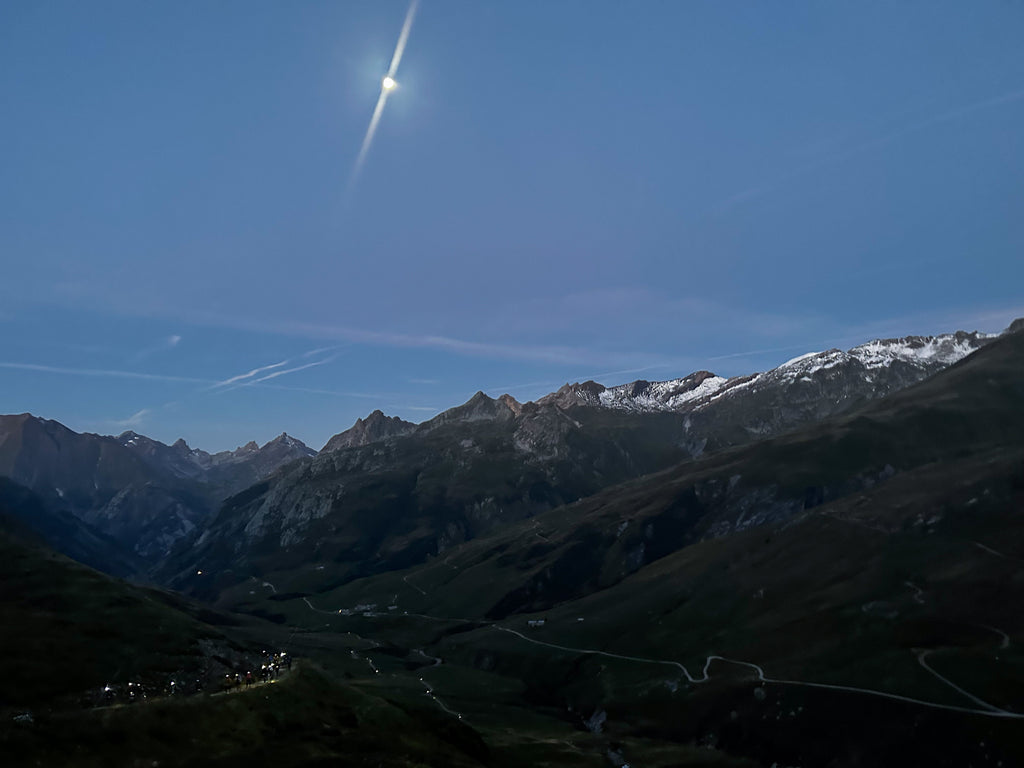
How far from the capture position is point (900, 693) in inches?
5689

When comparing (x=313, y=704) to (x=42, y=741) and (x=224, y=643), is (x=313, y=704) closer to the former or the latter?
(x=42, y=741)

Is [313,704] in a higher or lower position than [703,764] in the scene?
higher

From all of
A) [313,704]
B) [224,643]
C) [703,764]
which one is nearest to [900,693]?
[703,764]

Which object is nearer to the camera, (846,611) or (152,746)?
(152,746)

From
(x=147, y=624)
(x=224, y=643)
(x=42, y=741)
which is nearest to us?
(x=42, y=741)

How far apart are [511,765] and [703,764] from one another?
4096 cm

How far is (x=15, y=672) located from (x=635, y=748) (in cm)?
12046

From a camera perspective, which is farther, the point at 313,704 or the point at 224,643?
the point at 224,643

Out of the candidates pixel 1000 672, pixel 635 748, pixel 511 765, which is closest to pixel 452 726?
→ pixel 511 765

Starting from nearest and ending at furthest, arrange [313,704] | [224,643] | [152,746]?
[152,746] → [313,704] → [224,643]

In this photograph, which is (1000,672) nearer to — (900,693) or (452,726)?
(900,693)

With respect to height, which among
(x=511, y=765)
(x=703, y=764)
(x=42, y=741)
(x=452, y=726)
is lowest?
(x=703, y=764)

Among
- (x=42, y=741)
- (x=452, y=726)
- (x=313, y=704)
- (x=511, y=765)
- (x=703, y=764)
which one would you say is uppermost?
(x=42, y=741)

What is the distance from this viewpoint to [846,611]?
19775 cm
